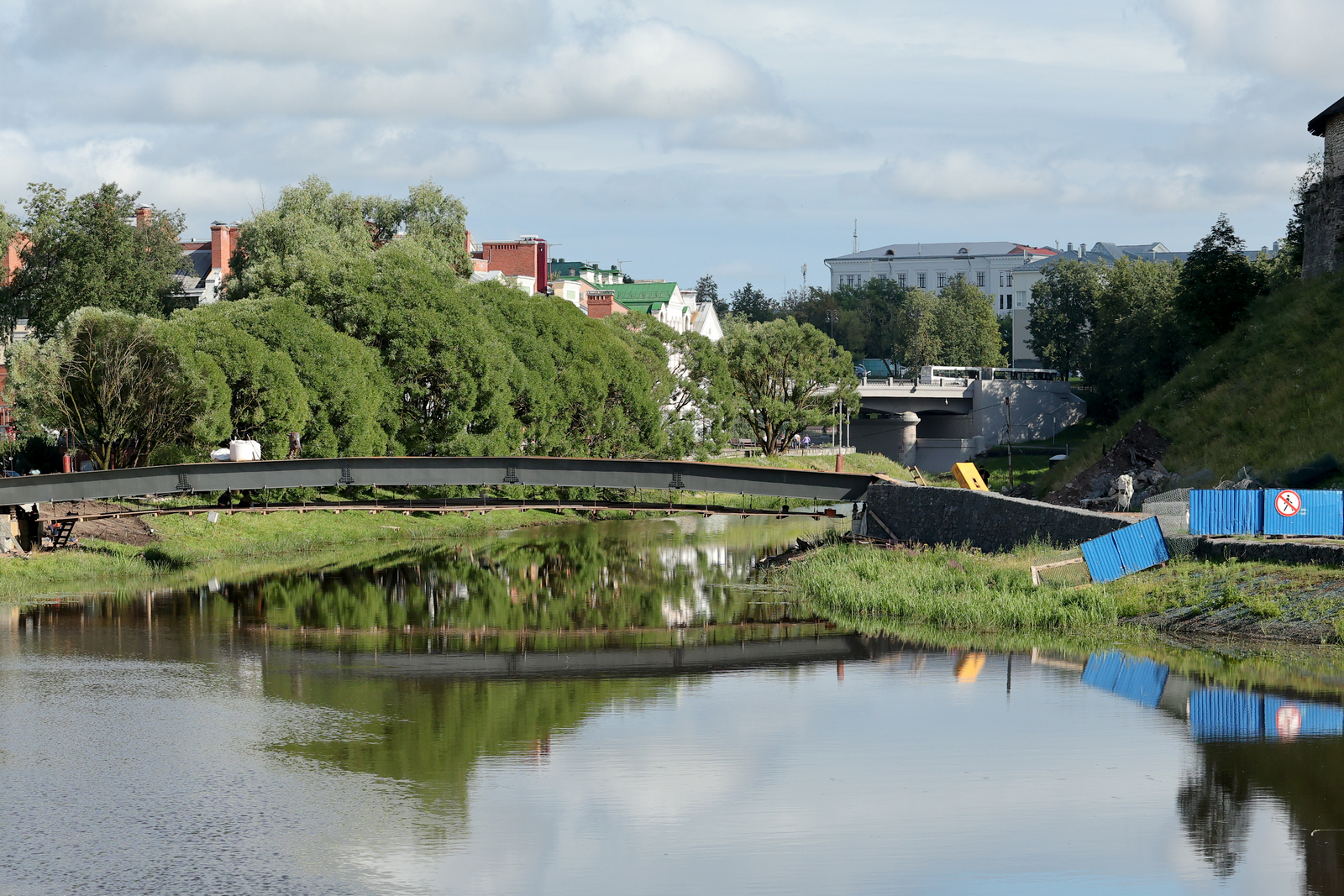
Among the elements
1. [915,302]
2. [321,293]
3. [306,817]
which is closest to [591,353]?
[321,293]

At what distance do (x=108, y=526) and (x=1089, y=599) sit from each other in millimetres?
32853

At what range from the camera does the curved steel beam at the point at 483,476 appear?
4309 centimetres

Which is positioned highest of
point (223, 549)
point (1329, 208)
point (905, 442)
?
point (1329, 208)

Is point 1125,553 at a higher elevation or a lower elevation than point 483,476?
lower

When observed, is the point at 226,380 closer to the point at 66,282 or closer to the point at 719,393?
the point at 66,282

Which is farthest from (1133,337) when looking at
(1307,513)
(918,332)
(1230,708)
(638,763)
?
(638,763)

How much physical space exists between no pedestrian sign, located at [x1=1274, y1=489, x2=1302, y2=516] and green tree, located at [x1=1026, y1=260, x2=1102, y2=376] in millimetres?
93486

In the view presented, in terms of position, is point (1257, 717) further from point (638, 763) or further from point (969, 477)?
point (969, 477)

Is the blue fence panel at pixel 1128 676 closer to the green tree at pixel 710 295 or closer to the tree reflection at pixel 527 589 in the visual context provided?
the tree reflection at pixel 527 589

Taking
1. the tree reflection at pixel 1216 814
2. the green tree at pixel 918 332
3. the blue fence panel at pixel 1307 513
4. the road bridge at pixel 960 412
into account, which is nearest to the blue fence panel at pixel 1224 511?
the blue fence panel at pixel 1307 513

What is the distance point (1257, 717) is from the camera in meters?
22.1

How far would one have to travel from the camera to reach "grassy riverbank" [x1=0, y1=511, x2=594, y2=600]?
4025cm

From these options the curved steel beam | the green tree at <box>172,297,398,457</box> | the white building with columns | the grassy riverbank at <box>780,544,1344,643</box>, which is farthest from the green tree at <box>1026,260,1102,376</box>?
the grassy riverbank at <box>780,544,1344,643</box>

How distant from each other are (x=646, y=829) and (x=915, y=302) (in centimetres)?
13103
